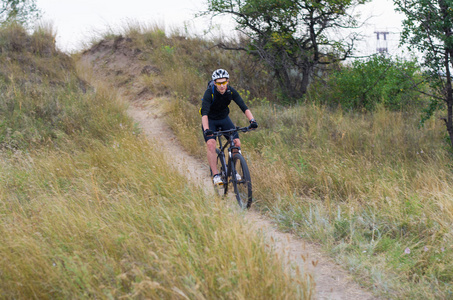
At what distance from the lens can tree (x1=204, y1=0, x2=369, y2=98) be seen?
11367 millimetres

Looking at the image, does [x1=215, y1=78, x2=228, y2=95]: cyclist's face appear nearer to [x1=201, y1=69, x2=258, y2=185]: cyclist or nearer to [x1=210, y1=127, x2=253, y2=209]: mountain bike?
[x1=201, y1=69, x2=258, y2=185]: cyclist

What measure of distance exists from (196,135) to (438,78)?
564cm

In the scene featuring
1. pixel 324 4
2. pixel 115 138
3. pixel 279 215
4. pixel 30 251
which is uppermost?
pixel 324 4

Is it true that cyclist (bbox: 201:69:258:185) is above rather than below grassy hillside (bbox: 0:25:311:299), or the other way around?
above

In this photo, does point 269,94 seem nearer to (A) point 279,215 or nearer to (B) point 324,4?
(B) point 324,4

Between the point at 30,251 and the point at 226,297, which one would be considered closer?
the point at 226,297

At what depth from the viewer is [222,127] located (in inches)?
241

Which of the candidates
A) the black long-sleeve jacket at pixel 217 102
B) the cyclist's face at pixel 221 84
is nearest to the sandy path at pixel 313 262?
the black long-sleeve jacket at pixel 217 102

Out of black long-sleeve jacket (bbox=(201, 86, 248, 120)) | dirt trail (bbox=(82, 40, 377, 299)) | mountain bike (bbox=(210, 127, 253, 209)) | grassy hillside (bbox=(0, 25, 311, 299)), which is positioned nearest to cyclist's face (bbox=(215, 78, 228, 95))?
black long-sleeve jacket (bbox=(201, 86, 248, 120))

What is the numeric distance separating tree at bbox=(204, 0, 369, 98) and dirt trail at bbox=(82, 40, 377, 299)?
13.3ft

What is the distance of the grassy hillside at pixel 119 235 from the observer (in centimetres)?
265

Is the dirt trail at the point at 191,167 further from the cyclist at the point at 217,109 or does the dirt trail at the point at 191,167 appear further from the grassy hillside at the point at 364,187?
the cyclist at the point at 217,109

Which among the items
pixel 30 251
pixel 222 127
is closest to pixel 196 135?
pixel 222 127

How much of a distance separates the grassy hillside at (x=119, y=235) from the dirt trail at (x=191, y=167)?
37 centimetres
